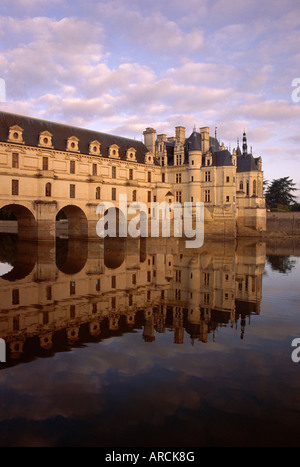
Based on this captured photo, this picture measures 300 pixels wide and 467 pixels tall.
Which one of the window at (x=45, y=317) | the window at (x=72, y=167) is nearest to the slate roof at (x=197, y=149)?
the window at (x=72, y=167)

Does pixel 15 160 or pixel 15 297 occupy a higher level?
pixel 15 160

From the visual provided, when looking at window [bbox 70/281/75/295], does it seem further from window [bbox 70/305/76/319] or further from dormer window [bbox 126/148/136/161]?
dormer window [bbox 126/148/136/161]

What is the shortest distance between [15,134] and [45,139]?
326 cm

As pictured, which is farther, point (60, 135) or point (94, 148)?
point (94, 148)

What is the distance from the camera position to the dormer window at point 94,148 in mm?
42184

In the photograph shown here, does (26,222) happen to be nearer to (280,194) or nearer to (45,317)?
(45,317)

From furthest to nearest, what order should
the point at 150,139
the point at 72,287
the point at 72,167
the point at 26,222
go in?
the point at 150,139, the point at 72,167, the point at 26,222, the point at 72,287

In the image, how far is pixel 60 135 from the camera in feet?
133

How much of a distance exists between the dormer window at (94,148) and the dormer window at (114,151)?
1804 mm

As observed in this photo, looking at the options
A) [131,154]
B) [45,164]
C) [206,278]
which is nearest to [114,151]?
[131,154]

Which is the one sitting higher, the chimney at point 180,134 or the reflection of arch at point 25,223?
the chimney at point 180,134

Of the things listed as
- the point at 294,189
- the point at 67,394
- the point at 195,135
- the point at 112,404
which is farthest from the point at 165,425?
the point at 294,189

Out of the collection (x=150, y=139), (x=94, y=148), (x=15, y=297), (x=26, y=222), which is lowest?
(x=15, y=297)

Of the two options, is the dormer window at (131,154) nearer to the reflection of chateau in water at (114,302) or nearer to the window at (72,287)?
the reflection of chateau in water at (114,302)
